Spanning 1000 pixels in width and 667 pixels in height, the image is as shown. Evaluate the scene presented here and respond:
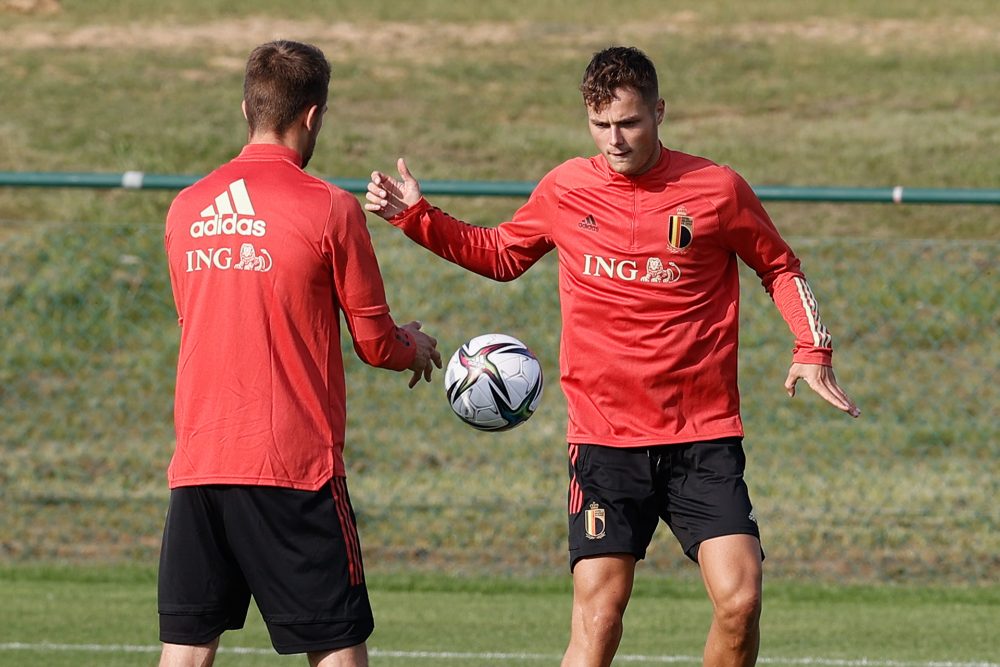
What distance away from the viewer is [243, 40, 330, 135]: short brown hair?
14.3ft

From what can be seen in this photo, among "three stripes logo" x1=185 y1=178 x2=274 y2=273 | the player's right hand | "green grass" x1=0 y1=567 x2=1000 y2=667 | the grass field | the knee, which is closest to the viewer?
"three stripes logo" x1=185 y1=178 x2=274 y2=273

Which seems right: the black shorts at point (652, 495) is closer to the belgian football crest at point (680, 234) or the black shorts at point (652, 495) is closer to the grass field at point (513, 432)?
the belgian football crest at point (680, 234)

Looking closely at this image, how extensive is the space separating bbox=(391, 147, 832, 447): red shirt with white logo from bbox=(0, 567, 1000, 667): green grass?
77.6 inches

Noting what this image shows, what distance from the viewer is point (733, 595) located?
4930 mm

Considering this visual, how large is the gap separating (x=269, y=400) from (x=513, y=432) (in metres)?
6.11

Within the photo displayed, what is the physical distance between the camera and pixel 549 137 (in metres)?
18.5

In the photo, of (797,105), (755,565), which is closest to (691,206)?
(755,565)

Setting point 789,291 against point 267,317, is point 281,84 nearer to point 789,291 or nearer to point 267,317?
point 267,317

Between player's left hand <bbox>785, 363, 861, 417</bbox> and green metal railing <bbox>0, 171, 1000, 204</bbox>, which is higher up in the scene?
green metal railing <bbox>0, 171, 1000, 204</bbox>

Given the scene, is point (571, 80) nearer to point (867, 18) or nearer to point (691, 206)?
point (867, 18)

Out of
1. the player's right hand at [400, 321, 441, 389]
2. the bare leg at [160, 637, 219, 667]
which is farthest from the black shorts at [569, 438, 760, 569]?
the bare leg at [160, 637, 219, 667]

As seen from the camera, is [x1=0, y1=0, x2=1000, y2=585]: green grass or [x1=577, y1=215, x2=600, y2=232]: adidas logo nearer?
[x1=577, y1=215, x2=600, y2=232]: adidas logo

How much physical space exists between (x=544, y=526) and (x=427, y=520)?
0.70 meters

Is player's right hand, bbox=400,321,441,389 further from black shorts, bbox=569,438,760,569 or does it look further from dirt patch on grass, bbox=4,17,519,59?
dirt patch on grass, bbox=4,17,519,59
